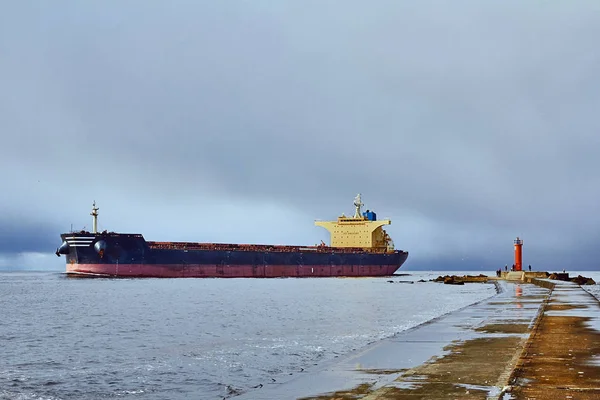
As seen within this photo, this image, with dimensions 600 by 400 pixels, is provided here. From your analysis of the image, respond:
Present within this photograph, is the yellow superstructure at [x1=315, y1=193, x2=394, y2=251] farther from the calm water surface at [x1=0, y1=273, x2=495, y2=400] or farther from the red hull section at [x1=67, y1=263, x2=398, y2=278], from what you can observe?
the calm water surface at [x1=0, y1=273, x2=495, y2=400]

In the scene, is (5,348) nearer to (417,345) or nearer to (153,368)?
(153,368)

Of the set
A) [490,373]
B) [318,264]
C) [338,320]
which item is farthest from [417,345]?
[318,264]

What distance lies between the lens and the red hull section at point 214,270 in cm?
7081

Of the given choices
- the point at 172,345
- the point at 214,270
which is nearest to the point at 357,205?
the point at 214,270

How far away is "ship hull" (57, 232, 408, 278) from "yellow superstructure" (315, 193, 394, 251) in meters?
7.19

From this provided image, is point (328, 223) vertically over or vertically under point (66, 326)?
over

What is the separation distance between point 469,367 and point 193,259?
64.6m

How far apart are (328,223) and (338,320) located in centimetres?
7330

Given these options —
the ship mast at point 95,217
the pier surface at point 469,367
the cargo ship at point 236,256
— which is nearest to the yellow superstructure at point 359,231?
the cargo ship at point 236,256

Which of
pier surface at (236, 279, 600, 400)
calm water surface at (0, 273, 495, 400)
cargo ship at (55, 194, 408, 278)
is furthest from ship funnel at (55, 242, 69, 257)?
pier surface at (236, 279, 600, 400)

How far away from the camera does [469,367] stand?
1114 cm

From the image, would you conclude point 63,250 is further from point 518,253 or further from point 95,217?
point 518,253

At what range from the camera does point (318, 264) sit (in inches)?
3469

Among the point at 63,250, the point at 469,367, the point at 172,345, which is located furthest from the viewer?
the point at 63,250
